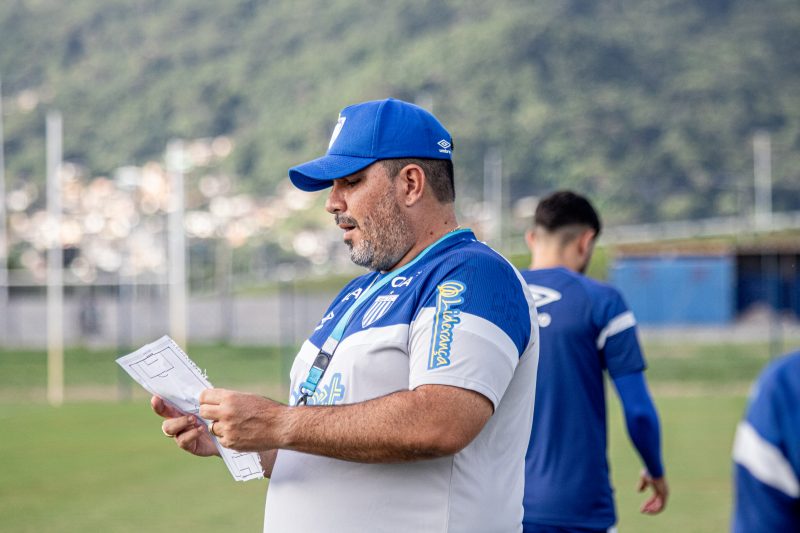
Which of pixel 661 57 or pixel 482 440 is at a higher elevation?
pixel 661 57

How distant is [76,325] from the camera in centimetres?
4306

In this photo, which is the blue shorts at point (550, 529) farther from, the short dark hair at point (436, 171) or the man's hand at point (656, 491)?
the short dark hair at point (436, 171)

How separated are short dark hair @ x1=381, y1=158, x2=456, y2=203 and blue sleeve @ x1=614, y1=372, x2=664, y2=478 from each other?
6.13 feet

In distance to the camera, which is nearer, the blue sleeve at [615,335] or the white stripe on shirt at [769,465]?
the white stripe on shirt at [769,465]

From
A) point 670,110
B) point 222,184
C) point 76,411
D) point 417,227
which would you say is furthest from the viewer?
point 670,110

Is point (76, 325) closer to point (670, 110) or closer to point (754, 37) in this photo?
point (670, 110)

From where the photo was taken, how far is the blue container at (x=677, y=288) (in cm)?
4512

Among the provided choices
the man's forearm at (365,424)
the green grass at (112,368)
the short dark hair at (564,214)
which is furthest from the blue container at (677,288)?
the man's forearm at (365,424)

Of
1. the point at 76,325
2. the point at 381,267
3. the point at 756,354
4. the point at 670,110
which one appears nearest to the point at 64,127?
the point at 670,110

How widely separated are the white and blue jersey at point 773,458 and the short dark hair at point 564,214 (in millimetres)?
3125

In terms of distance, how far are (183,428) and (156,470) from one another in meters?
10.8

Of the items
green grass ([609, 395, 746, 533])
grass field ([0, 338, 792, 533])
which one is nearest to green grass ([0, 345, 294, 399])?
grass field ([0, 338, 792, 533])

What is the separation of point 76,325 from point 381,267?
136 ft

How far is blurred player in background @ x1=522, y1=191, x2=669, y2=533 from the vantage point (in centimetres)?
452
